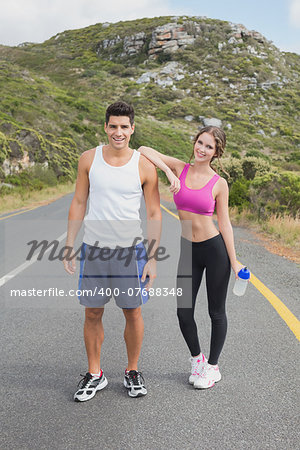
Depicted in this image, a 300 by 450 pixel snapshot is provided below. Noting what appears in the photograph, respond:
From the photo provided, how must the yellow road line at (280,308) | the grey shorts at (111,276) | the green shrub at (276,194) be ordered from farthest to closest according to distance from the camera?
1. the green shrub at (276,194)
2. the yellow road line at (280,308)
3. the grey shorts at (111,276)

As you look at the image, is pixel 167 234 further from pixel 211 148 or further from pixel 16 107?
pixel 16 107

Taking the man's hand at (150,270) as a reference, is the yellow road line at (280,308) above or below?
below

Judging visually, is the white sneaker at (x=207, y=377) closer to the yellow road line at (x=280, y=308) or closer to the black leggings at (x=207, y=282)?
the black leggings at (x=207, y=282)

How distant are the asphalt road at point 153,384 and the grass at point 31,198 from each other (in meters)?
14.0

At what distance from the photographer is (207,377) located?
3238 millimetres

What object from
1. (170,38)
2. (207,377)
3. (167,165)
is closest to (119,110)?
(167,165)

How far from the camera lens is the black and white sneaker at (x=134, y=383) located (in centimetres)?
309

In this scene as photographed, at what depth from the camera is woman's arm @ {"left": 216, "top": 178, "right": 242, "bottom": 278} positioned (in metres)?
3.23

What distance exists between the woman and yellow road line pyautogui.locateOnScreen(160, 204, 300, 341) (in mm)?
1307

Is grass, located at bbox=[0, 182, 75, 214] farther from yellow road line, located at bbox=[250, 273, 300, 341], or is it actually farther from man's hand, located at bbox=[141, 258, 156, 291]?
man's hand, located at bbox=[141, 258, 156, 291]

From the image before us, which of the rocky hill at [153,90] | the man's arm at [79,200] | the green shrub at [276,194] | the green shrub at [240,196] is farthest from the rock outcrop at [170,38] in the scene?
the man's arm at [79,200]

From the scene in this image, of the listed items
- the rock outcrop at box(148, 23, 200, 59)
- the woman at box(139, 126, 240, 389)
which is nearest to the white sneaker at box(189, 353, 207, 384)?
the woman at box(139, 126, 240, 389)

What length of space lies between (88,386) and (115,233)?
1107 mm

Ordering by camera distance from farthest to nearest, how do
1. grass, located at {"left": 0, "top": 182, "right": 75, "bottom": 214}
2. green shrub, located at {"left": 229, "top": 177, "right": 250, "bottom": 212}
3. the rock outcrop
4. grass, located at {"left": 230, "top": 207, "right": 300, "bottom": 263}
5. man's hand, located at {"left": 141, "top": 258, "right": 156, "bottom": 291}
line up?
1. the rock outcrop
2. grass, located at {"left": 0, "top": 182, "right": 75, "bottom": 214}
3. green shrub, located at {"left": 229, "top": 177, "right": 250, "bottom": 212}
4. grass, located at {"left": 230, "top": 207, "right": 300, "bottom": 263}
5. man's hand, located at {"left": 141, "top": 258, "right": 156, "bottom": 291}
